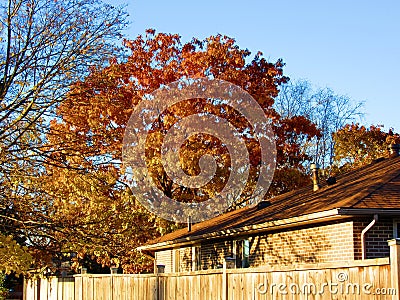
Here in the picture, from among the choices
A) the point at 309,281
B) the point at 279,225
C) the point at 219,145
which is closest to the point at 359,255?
the point at 279,225

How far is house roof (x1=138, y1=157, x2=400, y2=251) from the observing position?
585 inches

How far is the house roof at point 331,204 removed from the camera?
14.9 metres

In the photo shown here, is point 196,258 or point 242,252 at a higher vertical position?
point 242,252

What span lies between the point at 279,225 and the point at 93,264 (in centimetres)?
2086

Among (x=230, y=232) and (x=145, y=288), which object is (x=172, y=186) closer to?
(x=230, y=232)

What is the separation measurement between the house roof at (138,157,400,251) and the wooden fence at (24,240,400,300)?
3.01 m

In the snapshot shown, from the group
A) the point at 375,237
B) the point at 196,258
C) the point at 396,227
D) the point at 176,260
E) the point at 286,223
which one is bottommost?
the point at 176,260

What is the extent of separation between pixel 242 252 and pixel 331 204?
514 centimetres

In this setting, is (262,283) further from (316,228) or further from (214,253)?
(214,253)

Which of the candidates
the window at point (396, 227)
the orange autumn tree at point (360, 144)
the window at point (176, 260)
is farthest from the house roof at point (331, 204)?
the orange autumn tree at point (360, 144)

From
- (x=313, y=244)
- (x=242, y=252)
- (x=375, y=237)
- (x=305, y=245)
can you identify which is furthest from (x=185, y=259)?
(x=375, y=237)

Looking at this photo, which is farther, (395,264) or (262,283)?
(262,283)

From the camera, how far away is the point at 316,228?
16.6 m

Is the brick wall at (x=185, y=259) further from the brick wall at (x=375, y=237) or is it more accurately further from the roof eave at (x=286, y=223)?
the brick wall at (x=375, y=237)
